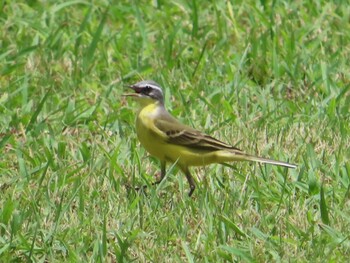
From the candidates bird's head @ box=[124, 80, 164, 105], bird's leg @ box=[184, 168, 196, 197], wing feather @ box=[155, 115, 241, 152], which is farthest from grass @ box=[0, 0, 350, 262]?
bird's head @ box=[124, 80, 164, 105]

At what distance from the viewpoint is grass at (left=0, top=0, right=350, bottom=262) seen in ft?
24.0

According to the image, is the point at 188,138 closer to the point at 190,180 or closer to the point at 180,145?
the point at 180,145

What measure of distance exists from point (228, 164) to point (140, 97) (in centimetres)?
73

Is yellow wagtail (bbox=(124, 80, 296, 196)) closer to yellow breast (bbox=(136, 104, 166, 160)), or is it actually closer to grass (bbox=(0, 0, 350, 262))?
yellow breast (bbox=(136, 104, 166, 160))

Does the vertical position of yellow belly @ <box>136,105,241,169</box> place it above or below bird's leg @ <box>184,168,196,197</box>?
above

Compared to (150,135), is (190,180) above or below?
below

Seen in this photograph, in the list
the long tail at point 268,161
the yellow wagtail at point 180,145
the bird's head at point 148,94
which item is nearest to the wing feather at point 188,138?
the yellow wagtail at point 180,145

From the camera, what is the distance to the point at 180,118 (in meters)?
9.52

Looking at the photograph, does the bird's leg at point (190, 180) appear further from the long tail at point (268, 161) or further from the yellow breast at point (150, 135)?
the long tail at point (268, 161)

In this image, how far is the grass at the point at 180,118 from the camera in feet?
24.0

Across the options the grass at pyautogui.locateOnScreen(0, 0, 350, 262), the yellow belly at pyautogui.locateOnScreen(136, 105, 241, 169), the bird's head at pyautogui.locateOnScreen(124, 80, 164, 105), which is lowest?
the grass at pyautogui.locateOnScreen(0, 0, 350, 262)

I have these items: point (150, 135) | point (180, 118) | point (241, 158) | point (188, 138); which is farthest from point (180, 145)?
point (180, 118)

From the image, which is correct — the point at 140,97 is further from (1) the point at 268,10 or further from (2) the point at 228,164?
(1) the point at 268,10

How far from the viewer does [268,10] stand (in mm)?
11422
